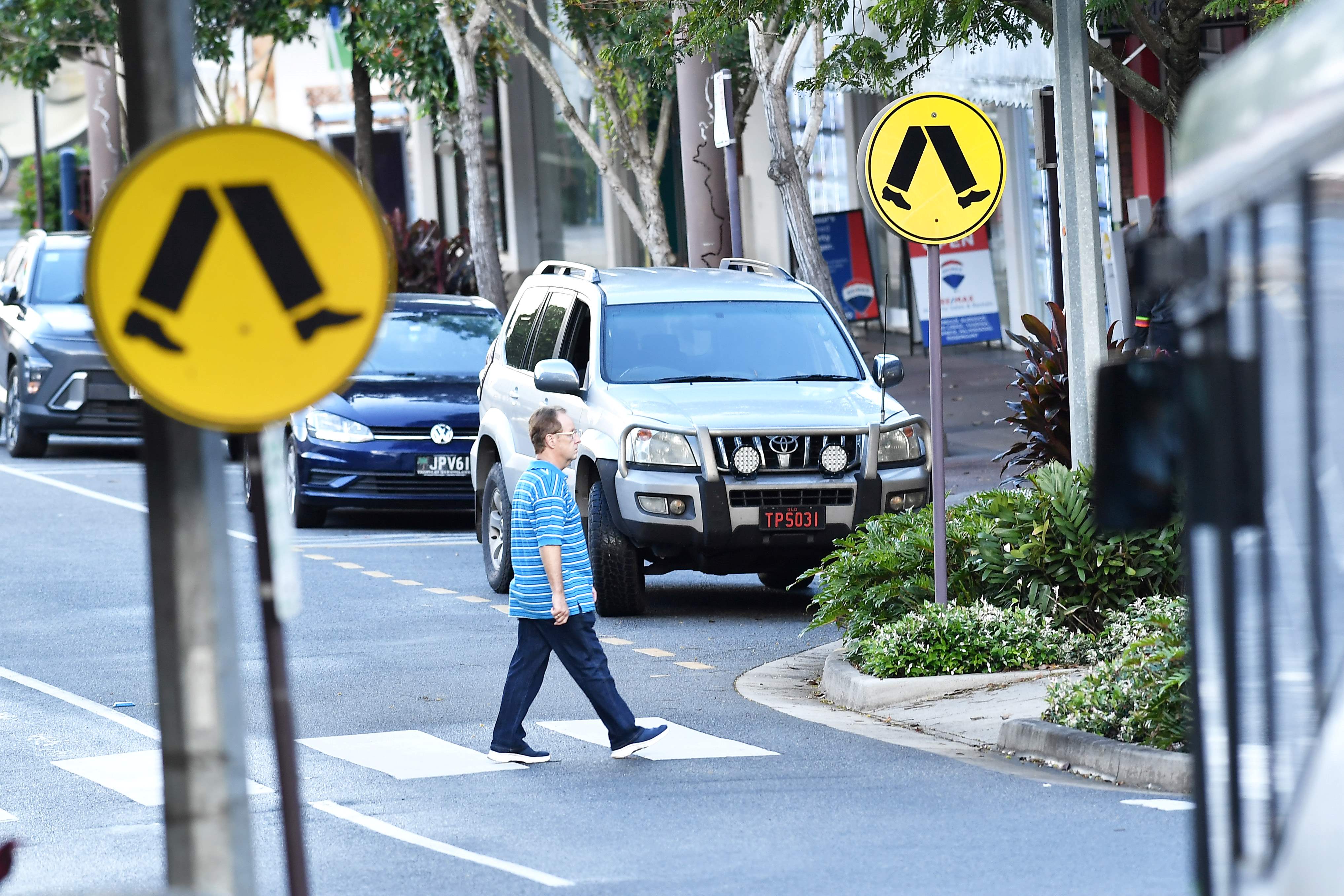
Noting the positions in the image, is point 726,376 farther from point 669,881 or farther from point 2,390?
point 2,390

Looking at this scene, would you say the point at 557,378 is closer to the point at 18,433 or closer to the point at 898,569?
the point at 898,569

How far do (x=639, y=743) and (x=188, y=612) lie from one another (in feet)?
15.4

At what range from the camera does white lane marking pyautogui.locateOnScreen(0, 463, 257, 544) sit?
55.3ft

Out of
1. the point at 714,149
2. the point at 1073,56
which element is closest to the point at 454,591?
the point at 1073,56

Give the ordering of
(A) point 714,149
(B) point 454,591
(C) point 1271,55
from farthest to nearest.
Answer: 1. (A) point 714,149
2. (B) point 454,591
3. (C) point 1271,55

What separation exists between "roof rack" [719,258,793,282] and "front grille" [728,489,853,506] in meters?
2.18

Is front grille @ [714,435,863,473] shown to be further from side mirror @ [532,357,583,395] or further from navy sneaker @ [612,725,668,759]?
navy sneaker @ [612,725,668,759]

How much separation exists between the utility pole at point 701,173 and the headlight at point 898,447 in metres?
6.63

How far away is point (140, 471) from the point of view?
21.8m

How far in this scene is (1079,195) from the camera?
1131 centimetres

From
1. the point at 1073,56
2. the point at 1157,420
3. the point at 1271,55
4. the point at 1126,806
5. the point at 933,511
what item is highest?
the point at 1073,56

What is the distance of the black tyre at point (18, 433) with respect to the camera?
21922 millimetres

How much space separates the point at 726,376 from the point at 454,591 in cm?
228

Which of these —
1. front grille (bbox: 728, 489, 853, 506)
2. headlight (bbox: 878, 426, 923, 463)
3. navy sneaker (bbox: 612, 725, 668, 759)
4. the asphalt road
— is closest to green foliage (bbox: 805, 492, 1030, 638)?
the asphalt road
